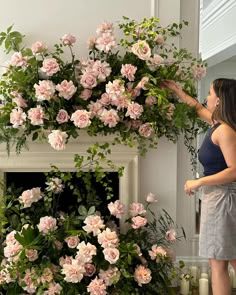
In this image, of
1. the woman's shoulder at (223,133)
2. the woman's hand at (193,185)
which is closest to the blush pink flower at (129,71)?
the woman's shoulder at (223,133)

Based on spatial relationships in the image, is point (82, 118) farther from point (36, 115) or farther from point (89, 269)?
point (89, 269)

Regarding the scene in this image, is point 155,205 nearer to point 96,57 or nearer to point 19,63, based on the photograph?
point 96,57

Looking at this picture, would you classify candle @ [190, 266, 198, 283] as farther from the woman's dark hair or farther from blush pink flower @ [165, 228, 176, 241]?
the woman's dark hair

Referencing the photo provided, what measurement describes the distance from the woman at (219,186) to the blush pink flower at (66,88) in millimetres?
828

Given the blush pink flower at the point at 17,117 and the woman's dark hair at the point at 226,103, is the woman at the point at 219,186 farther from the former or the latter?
the blush pink flower at the point at 17,117

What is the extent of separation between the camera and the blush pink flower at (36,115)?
2.75 m

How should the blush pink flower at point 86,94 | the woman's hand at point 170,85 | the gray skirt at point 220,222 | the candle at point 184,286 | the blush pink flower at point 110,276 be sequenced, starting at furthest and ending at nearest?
the candle at point 184,286 < the woman's hand at point 170,85 < the blush pink flower at point 86,94 < the blush pink flower at point 110,276 < the gray skirt at point 220,222

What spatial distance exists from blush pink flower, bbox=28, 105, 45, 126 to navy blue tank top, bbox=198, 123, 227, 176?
38.8 inches

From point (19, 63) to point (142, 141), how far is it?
3.06 feet

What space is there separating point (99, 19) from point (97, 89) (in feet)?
1.72

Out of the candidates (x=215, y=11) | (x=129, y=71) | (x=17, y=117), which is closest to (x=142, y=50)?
(x=129, y=71)

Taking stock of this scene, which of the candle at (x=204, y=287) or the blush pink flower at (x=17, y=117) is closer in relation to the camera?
the blush pink flower at (x=17, y=117)

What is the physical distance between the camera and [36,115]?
2.75m

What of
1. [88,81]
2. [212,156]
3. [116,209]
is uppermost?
[88,81]
